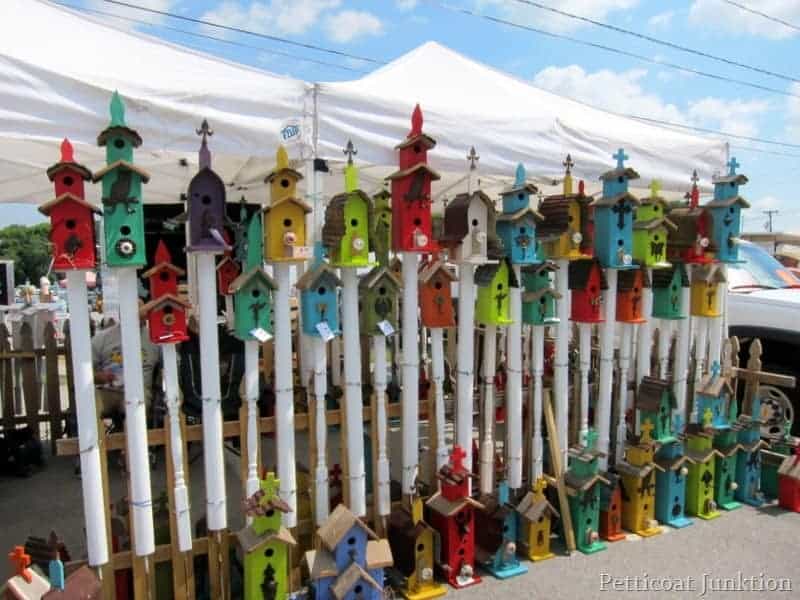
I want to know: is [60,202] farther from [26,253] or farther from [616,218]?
[26,253]

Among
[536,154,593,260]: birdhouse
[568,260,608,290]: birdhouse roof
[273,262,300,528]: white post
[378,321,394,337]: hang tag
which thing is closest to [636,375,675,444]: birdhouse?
[568,260,608,290]: birdhouse roof

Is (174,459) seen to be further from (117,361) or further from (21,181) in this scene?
(21,181)

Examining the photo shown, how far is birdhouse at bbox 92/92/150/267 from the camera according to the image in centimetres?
250

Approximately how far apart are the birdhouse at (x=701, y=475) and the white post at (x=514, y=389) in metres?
1.27

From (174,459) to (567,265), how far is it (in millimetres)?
2403

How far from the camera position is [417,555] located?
10.3ft

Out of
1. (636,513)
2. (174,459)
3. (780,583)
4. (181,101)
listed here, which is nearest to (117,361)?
(174,459)

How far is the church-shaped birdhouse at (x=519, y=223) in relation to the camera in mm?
3314

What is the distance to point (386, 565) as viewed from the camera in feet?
9.53

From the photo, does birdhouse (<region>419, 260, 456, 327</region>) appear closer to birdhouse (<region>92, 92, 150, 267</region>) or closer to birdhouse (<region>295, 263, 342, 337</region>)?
birdhouse (<region>295, 263, 342, 337</region>)

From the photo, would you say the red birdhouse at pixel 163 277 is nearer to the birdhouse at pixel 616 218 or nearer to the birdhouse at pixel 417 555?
the birdhouse at pixel 417 555

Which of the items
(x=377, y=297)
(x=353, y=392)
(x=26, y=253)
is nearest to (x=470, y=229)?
(x=377, y=297)

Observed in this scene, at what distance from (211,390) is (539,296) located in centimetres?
183

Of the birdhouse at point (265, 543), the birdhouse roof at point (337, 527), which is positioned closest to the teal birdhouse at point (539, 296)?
the birdhouse roof at point (337, 527)
